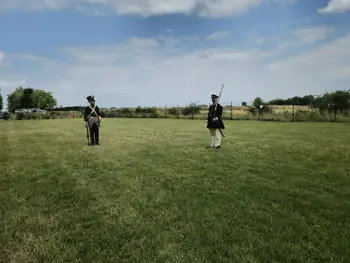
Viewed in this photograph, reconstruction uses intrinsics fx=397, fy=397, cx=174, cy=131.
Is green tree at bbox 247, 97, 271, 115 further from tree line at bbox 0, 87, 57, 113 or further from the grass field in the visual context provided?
tree line at bbox 0, 87, 57, 113

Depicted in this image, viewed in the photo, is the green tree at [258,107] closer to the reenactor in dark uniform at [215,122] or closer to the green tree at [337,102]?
the green tree at [337,102]

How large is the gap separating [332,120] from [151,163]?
3091 cm

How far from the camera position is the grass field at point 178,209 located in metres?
5.88

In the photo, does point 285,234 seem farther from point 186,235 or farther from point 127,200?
point 127,200

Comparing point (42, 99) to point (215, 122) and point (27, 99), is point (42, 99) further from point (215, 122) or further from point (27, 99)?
point (215, 122)

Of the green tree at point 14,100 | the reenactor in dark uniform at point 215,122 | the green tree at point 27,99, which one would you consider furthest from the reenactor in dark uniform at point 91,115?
the green tree at point 14,100

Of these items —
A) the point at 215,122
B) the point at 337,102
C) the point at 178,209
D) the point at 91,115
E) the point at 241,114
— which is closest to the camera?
the point at 178,209

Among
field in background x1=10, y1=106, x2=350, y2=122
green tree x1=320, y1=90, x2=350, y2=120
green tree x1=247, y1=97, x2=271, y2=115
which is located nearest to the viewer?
field in background x1=10, y1=106, x2=350, y2=122

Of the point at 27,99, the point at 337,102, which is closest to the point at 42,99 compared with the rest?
the point at 27,99

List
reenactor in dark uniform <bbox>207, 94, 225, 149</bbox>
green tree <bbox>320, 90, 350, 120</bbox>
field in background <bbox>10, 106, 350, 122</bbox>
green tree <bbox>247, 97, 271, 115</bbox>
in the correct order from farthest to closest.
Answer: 1. green tree <bbox>247, 97, 271, 115</bbox>
2. green tree <bbox>320, 90, 350, 120</bbox>
3. field in background <bbox>10, 106, 350, 122</bbox>
4. reenactor in dark uniform <bbox>207, 94, 225, 149</bbox>

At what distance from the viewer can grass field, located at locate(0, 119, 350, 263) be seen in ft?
19.3

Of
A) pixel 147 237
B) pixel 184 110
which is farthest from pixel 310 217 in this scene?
pixel 184 110

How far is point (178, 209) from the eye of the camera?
7.79 meters

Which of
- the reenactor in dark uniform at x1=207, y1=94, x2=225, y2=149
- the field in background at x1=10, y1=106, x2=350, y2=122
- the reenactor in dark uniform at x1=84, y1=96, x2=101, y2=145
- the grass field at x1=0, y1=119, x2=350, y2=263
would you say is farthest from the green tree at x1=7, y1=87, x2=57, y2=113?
the grass field at x1=0, y1=119, x2=350, y2=263
